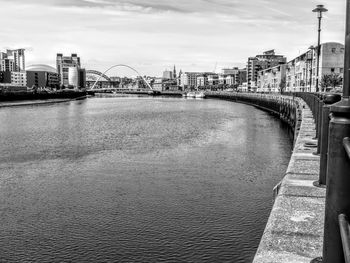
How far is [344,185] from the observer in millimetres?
2301

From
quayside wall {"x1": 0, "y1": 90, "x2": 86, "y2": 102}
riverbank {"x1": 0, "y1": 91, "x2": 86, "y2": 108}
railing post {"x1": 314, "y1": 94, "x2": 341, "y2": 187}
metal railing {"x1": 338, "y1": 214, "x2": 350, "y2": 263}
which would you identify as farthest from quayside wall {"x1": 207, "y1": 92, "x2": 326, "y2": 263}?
quayside wall {"x1": 0, "y1": 90, "x2": 86, "y2": 102}

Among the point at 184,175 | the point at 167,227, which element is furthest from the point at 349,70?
the point at 184,175

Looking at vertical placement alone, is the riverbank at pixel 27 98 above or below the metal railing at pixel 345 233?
below

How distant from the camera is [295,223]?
593 centimetres

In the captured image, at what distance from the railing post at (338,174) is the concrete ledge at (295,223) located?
2091 mm

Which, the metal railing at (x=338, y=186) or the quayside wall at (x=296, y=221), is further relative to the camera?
the quayside wall at (x=296, y=221)

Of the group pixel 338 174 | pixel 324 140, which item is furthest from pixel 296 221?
pixel 338 174

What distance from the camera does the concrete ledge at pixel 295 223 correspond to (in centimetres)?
482

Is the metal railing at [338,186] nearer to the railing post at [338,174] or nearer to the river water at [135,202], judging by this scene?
the railing post at [338,174]

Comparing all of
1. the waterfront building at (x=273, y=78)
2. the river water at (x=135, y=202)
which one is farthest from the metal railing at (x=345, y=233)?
the waterfront building at (x=273, y=78)

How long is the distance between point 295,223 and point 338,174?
3813mm

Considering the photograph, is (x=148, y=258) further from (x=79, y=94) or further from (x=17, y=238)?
(x=79, y=94)

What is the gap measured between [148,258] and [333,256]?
7.78 metres

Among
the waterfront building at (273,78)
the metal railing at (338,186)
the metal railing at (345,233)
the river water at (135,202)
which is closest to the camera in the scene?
the metal railing at (345,233)
